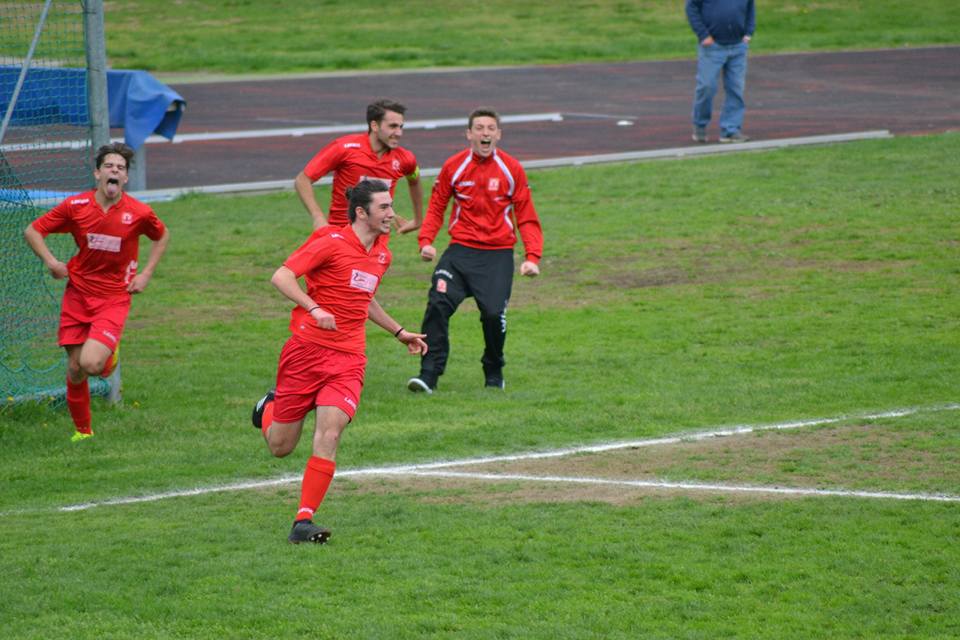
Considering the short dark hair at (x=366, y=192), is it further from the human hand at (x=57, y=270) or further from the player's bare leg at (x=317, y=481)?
the human hand at (x=57, y=270)

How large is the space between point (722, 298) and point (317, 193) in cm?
766

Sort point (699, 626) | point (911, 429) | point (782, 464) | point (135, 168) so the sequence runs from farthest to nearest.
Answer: point (135, 168)
point (911, 429)
point (782, 464)
point (699, 626)

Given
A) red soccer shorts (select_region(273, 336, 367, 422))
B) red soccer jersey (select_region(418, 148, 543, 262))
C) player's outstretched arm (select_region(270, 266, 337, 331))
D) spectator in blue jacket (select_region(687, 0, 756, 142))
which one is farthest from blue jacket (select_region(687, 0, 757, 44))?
player's outstretched arm (select_region(270, 266, 337, 331))

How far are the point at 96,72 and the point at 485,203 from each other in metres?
3.42

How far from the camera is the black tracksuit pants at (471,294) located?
1298 centimetres

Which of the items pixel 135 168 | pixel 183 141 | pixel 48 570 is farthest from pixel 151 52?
pixel 48 570

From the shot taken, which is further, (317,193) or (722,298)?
(317,193)

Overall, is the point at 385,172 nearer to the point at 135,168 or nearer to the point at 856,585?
the point at 856,585

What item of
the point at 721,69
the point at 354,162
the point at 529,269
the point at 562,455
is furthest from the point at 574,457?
the point at 721,69

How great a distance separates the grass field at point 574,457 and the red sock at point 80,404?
192 millimetres

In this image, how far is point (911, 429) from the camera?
1098cm

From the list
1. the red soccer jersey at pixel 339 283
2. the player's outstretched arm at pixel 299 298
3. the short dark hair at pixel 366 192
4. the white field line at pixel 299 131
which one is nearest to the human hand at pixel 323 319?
the player's outstretched arm at pixel 299 298

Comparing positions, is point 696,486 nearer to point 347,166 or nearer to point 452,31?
A: point 347,166

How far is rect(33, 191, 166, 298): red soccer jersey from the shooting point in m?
11.3
